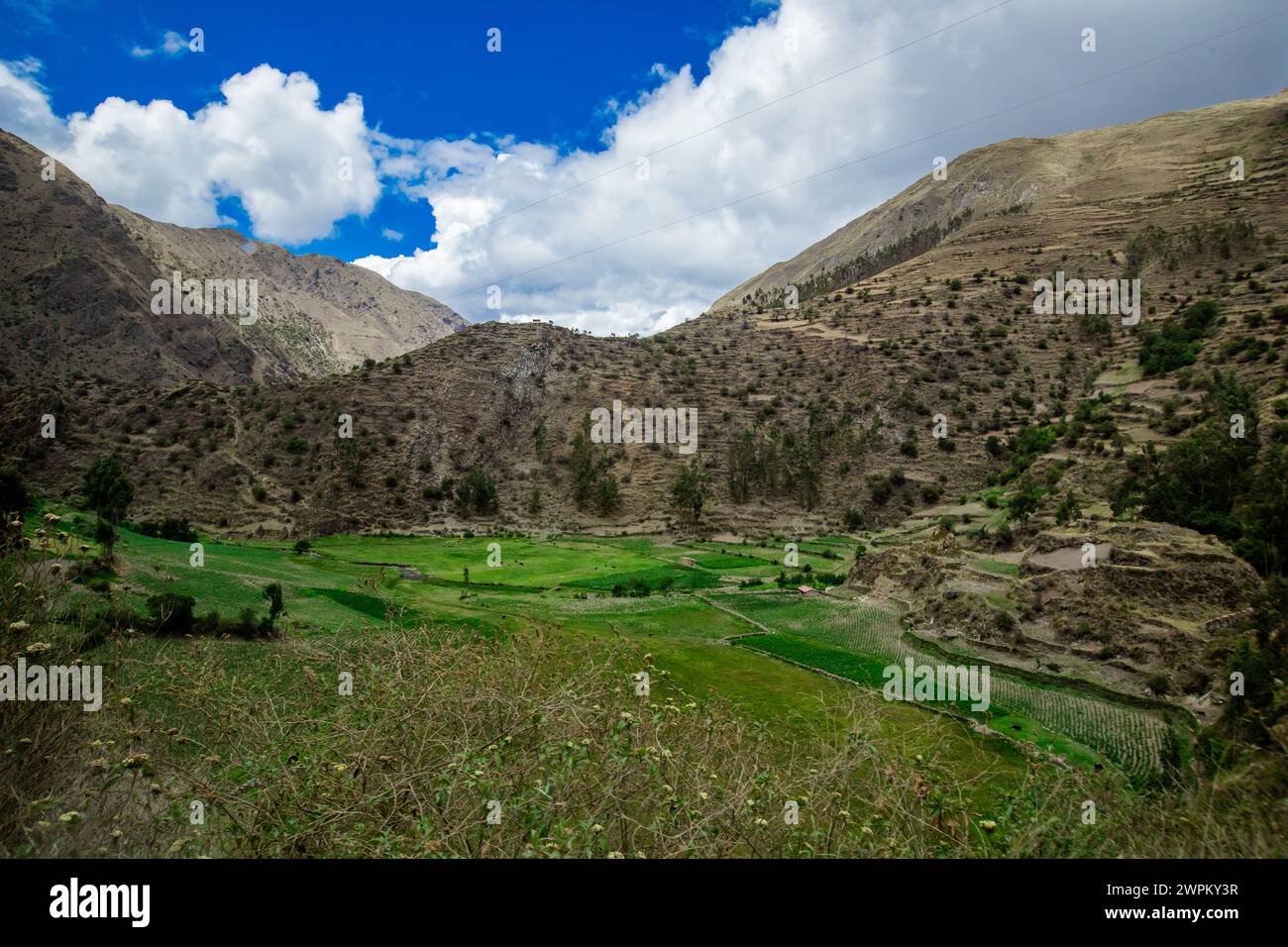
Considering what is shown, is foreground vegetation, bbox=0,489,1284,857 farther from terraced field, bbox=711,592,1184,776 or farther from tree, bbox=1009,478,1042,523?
tree, bbox=1009,478,1042,523

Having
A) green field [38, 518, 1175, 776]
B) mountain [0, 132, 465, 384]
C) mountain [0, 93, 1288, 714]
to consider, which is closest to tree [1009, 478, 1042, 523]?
mountain [0, 93, 1288, 714]

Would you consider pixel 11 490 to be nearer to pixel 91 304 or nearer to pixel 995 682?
pixel 995 682

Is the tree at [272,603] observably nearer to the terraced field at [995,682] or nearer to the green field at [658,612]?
the green field at [658,612]

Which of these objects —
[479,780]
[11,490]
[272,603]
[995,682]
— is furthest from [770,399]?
[479,780]

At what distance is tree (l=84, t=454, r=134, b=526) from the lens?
3535 centimetres

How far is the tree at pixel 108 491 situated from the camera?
3535 centimetres

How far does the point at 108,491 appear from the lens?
3594cm

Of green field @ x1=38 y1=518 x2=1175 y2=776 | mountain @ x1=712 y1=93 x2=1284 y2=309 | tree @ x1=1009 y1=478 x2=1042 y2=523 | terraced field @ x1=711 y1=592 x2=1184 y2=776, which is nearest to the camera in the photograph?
terraced field @ x1=711 y1=592 x2=1184 y2=776

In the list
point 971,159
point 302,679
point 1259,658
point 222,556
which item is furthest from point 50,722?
point 971,159

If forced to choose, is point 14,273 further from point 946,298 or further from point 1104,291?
point 1104,291

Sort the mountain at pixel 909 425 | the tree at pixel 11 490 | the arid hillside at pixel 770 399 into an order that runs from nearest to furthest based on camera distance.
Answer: the tree at pixel 11 490 → the mountain at pixel 909 425 → the arid hillside at pixel 770 399

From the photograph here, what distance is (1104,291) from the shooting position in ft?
240

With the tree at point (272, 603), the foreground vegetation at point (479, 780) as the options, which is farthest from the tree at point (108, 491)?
the foreground vegetation at point (479, 780)

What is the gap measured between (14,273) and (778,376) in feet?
340
